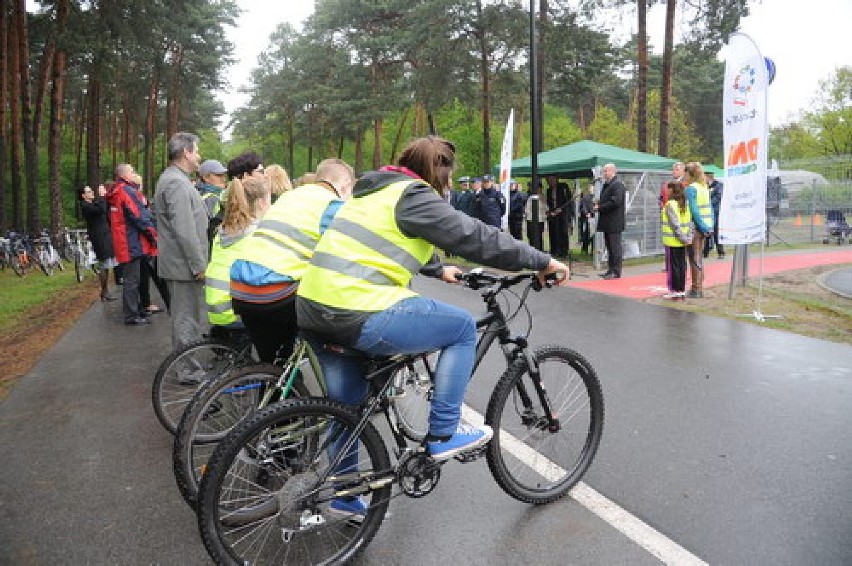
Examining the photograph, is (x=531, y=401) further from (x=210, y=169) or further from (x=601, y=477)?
(x=210, y=169)

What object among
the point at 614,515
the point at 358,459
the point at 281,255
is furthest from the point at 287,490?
the point at 614,515

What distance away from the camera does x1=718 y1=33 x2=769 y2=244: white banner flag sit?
8828mm

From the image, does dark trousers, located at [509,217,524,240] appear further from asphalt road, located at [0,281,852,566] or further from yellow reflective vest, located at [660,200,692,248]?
asphalt road, located at [0,281,852,566]

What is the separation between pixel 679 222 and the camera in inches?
381

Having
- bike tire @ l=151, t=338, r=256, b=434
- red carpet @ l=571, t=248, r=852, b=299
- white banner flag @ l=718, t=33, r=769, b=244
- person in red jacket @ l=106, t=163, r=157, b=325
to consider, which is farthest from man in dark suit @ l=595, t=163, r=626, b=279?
bike tire @ l=151, t=338, r=256, b=434

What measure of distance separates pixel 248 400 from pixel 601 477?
2002 mm

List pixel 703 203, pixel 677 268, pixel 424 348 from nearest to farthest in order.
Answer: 1. pixel 424 348
2. pixel 703 203
3. pixel 677 268

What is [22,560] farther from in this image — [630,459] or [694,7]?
[694,7]

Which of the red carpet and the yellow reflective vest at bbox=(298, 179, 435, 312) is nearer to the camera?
the yellow reflective vest at bbox=(298, 179, 435, 312)

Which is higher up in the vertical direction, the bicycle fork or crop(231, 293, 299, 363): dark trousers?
crop(231, 293, 299, 363): dark trousers

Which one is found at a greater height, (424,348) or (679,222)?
(679,222)

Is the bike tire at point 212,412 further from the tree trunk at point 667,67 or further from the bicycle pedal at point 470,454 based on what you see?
the tree trunk at point 667,67

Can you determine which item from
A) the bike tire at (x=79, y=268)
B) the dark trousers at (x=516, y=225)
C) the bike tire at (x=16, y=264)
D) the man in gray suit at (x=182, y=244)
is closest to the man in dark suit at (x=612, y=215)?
the dark trousers at (x=516, y=225)

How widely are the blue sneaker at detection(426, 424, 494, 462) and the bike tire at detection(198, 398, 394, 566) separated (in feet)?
0.77
